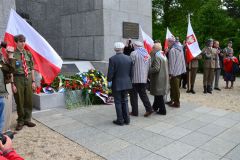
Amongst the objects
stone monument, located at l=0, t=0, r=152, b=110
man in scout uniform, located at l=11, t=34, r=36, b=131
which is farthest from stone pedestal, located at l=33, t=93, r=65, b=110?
stone monument, located at l=0, t=0, r=152, b=110

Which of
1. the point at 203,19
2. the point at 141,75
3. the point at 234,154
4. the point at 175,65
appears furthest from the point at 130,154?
the point at 203,19

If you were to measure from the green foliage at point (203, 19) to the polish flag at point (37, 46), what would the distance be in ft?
47.6

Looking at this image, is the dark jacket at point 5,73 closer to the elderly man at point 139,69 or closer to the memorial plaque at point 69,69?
the elderly man at point 139,69

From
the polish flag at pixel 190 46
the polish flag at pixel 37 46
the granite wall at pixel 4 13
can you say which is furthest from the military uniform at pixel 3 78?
the polish flag at pixel 190 46

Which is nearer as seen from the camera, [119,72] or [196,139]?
[196,139]

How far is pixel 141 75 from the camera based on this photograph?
623cm

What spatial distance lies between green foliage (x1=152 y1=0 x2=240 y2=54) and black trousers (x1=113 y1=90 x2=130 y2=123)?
13647mm

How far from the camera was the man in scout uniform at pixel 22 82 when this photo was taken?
5.37 m

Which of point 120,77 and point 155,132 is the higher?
point 120,77

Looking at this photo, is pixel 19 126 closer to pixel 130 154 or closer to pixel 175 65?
pixel 130 154

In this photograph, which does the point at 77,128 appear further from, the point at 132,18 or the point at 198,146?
the point at 132,18

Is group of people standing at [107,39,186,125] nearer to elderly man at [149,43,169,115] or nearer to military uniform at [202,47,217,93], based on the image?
elderly man at [149,43,169,115]

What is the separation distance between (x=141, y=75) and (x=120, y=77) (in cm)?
73

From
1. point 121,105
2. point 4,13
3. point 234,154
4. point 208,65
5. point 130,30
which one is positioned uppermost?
point 4,13
